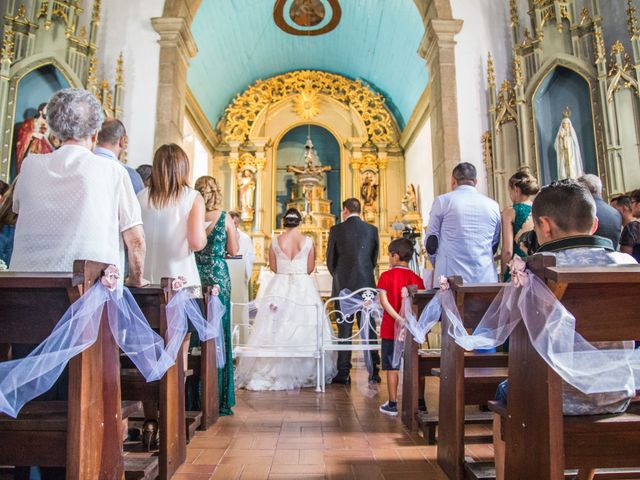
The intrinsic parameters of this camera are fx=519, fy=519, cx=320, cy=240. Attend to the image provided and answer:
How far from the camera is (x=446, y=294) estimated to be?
236 cm

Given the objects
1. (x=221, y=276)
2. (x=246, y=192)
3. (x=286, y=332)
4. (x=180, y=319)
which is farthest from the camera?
(x=246, y=192)

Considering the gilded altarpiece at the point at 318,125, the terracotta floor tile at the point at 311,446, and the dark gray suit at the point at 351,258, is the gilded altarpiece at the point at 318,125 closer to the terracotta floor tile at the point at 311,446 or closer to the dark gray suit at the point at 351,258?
the dark gray suit at the point at 351,258

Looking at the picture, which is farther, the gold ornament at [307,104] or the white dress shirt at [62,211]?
the gold ornament at [307,104]

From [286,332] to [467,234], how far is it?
2.10 m

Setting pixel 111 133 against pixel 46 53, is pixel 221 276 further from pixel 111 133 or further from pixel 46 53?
pixel 46 53

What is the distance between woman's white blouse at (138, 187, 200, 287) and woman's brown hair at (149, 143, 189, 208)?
37mm

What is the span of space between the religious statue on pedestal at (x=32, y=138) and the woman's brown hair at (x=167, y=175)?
11.7 feet

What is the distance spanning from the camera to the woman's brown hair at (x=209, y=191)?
3303mm

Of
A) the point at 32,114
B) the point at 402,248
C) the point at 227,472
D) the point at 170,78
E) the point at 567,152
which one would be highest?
the point at 170,78

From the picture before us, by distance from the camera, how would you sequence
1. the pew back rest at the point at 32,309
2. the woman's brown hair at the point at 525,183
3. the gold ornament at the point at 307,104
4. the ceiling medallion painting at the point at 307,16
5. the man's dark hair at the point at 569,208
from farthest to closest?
the gold ornament at the point at 307,104 → the ceiling medallion painting at the point at 307,16 → the woman's brown hair at the point at 525,183 → the man's dark hair at the point at 569,208 → the pew back rest at the point at 32,309

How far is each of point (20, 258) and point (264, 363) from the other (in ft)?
9.91

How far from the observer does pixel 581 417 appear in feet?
4.77

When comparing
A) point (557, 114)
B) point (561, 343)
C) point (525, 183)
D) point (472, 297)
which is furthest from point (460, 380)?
point (557, 114)

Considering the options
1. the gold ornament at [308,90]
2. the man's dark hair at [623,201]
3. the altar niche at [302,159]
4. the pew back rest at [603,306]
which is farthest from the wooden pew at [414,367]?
the altar niche at [302,159]
